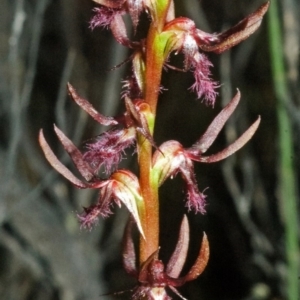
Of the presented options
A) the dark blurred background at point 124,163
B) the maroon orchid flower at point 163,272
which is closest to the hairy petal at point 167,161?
the maroon orchid flower at point 163,272

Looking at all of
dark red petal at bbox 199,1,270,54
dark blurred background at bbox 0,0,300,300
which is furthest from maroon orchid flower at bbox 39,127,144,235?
dark blurred background at bbox 0,0,300,300

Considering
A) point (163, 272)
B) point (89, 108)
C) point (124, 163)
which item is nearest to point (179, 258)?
point (163, 272)

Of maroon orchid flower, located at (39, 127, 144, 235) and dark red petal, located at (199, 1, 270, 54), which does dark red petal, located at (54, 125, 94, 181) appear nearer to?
maroon orchid flower, located at (39, 127, 144, 235)

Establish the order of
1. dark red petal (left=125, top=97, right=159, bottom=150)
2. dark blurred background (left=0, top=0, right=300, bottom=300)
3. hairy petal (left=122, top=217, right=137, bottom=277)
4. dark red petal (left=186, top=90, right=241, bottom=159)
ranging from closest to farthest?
dark red petal (left=125, top=97, right=159, bottom=150), dark red petal (left=186, top=90, right=241, bottom=159), hairy petal (left=122, top=217, right=137, bottom=277), dark blurred background (left=0, top=0, right=300, bottom=300)

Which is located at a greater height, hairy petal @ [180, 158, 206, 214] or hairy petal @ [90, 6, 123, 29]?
hairy petal @ [90, 6, 123, 29]

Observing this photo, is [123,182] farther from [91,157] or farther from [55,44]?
[55,44]

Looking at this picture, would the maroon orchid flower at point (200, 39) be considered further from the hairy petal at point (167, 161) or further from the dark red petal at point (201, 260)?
the dark red petal at point (201, 260)
